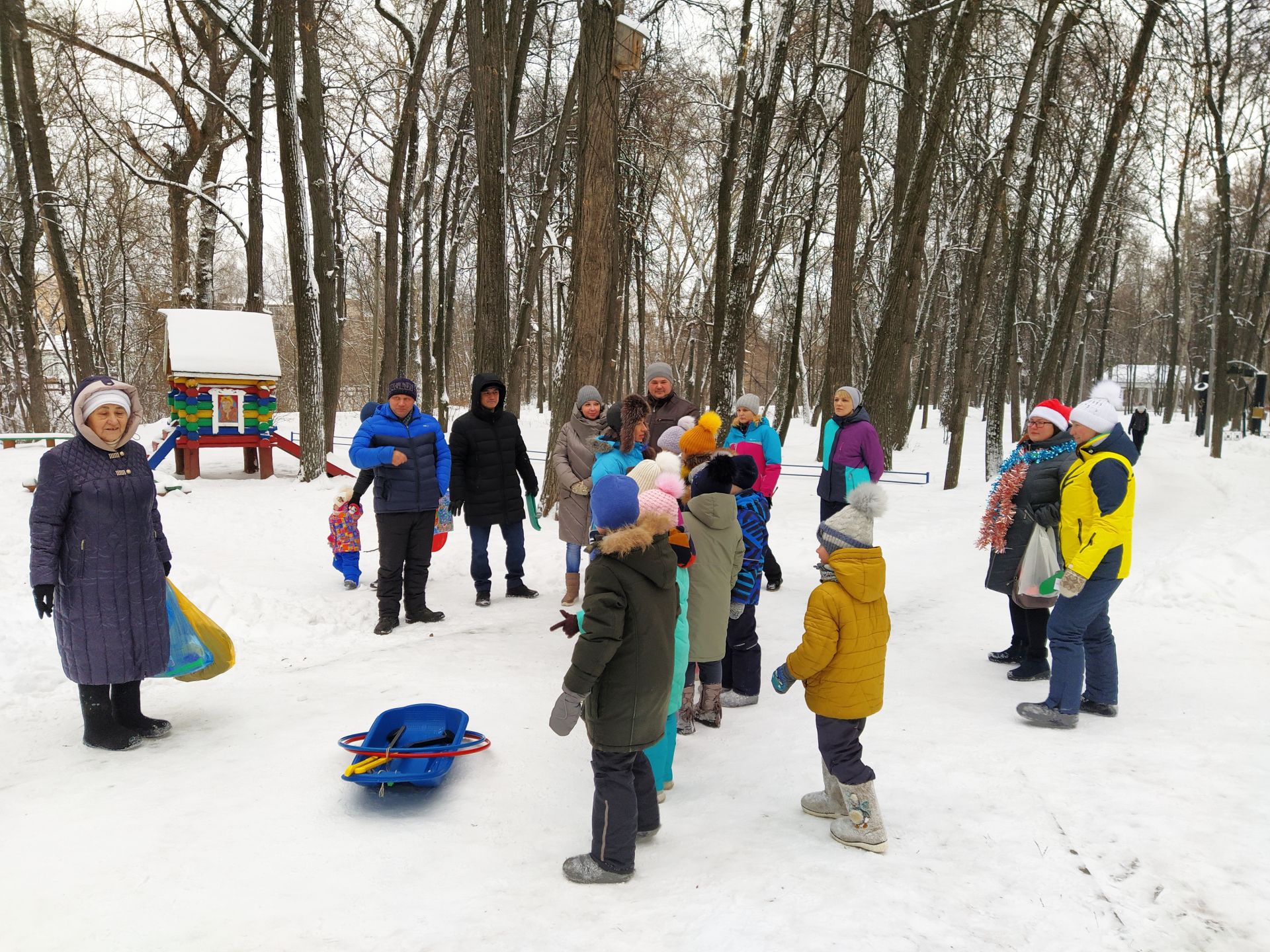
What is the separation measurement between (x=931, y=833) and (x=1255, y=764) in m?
2.02

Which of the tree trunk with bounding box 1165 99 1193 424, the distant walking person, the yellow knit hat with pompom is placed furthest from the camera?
the distant walking person

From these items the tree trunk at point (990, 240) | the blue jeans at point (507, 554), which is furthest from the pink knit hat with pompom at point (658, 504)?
the tree trunk at point (990, 240)

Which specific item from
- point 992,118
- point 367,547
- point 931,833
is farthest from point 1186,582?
point 992,118

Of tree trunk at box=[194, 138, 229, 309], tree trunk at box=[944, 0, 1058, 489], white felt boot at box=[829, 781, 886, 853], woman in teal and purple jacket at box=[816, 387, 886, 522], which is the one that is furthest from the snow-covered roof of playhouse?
tree trunk at box=[944, 0, 1058, 489]

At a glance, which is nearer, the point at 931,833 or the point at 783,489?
the point at 931,833

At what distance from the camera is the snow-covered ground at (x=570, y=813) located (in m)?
2.85

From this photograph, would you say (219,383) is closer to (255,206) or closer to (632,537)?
(255,206)

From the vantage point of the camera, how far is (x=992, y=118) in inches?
724

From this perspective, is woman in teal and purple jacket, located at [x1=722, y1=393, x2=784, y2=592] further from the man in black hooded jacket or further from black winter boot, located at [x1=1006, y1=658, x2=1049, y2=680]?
black winter boot, located at [x1=1006, y1=658, x2=1049, y2=680]

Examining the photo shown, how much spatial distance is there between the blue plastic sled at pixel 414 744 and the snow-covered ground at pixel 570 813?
145mm

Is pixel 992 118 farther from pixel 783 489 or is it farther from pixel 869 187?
pixel 783 489

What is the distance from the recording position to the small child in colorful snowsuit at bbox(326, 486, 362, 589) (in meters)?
7.54

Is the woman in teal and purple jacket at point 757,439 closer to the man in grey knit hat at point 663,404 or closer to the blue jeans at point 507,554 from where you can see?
the man in grey knit hat at point 663,404

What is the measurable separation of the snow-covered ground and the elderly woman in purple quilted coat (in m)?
0.43
